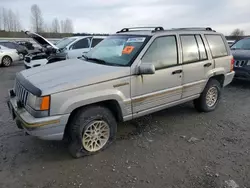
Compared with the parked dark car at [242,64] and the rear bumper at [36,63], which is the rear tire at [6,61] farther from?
the parked dark car at [242,64]

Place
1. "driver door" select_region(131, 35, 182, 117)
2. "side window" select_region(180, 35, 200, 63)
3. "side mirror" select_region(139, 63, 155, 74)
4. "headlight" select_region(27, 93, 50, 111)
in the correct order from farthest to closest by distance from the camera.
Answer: "side window" select_region(180, 35, 200, 63) < "driver door" select_region(131, 35, 182, 117) < "side mirror" select_region(139, 63, 155, 74) < "headlight" select_region(27, 93, 50, 111)

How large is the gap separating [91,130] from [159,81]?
1386mm

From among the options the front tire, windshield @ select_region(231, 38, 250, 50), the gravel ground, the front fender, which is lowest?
the gravel ground

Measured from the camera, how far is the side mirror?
125 inches

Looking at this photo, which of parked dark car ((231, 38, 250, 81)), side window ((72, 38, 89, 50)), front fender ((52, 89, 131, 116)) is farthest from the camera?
side window ((72, 38, 89, 50))

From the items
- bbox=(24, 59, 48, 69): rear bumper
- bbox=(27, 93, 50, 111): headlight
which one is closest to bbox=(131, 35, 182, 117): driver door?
bbox=(27, 93, 50, 111): headlight

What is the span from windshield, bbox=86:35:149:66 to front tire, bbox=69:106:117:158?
2.80 feet

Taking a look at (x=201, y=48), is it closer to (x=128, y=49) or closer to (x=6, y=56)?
(x=128, y=49)

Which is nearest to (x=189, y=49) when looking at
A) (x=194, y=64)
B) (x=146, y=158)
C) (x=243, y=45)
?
(x=194, y=64)

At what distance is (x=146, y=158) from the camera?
3.16 metres

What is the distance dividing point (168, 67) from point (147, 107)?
0.79m

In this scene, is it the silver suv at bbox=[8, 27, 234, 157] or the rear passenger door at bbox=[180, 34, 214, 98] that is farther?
the rear passenger door at bbox=[180, 34, 214, 98]

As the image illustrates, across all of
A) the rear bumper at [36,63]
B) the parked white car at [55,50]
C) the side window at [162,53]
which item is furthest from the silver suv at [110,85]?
the rear bumper at [36,63]

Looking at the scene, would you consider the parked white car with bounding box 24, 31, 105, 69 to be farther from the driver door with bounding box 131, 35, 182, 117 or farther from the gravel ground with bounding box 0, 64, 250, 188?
the driver door with bounding box 131, 35, 182, 117
